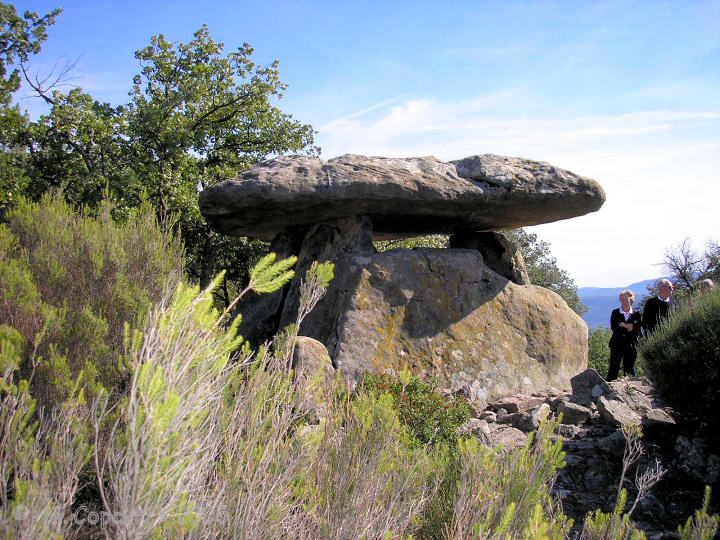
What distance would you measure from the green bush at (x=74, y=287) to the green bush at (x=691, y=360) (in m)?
4.85

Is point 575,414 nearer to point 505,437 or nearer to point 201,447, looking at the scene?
point 505,437

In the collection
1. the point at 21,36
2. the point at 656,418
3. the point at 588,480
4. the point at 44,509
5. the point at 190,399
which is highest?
the point at 21,36

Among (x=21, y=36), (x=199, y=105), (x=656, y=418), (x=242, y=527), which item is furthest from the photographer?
(x=199, y=105)

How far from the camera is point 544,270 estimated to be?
25.2 meters

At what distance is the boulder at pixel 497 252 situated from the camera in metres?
10.9

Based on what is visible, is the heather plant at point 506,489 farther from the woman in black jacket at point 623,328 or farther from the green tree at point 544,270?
the green tree at point 544,270

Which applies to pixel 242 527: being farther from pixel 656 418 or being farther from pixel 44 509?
pixel 656 418

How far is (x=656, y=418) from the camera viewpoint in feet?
21.4

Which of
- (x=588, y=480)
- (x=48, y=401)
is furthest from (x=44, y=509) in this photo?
(x=588, y=480)

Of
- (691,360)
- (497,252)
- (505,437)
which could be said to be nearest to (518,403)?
(505,437)

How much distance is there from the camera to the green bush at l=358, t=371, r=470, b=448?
589cm

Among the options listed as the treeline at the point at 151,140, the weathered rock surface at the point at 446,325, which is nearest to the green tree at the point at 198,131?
the treeline at the point at 151,140

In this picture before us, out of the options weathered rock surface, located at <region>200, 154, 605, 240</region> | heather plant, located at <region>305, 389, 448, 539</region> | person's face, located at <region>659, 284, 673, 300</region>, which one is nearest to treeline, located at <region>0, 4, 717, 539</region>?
heather plant, located at <region>305, 389, 448, 539</region>

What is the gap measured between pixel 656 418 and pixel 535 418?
1.31m
